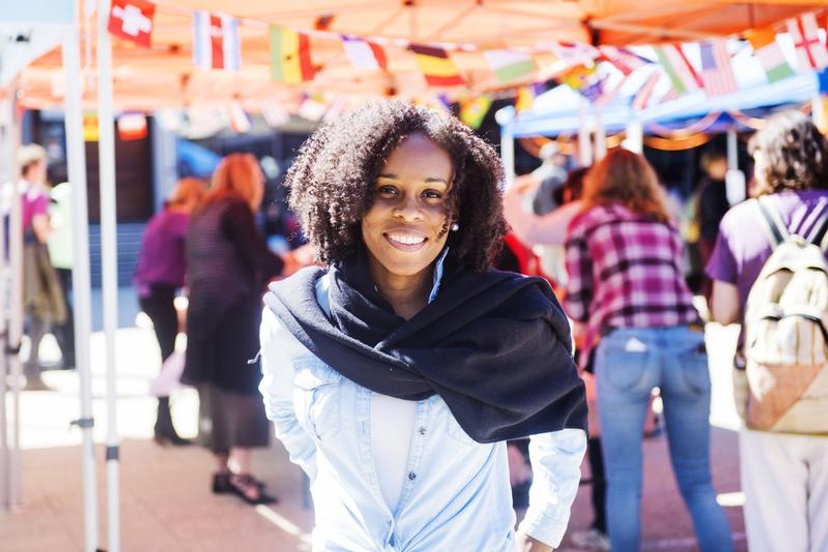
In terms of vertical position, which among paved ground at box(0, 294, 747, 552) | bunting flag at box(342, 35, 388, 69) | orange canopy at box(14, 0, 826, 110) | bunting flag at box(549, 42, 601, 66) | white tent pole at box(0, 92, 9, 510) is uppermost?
orange canopy at box(14, 0, 826, 110)

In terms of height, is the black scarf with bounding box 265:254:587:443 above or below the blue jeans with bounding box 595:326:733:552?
above

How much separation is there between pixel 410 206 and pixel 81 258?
1.91 meters

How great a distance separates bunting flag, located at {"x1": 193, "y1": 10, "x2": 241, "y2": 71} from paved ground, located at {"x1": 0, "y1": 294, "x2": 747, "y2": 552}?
5.44 ft

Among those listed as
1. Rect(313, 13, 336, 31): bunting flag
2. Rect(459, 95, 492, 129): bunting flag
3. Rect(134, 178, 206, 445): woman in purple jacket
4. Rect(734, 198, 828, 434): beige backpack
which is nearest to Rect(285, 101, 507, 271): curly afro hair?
Rect(734, 198, 828, 434): beige backpack

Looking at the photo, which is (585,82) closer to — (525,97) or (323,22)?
(525,97)

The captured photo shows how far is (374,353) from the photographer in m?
1.94

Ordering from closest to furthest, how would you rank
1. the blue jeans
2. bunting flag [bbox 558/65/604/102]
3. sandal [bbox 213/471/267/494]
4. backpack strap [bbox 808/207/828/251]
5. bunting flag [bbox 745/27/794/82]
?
backpack strap [bbox 808/207/828/251] → the blue jeans → bunting flag [bbox 745/27/794/82] → sandal [bbox 213/471/267/494] → bunting flag [bbox 558/65/604/102]

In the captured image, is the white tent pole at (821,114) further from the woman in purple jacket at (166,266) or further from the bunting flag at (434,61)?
the woman in purple jacket at (166,266)

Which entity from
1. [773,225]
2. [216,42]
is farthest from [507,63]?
[773,225]

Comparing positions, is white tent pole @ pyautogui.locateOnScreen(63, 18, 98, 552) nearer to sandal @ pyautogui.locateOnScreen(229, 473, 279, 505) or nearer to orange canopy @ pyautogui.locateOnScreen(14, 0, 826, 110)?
orange canopy @ pyautogui.locateOnScreen(14, 0, 826, 110)

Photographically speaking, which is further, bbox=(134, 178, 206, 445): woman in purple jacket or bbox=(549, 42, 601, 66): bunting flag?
bbox=(134, 178, 206, 445): woman in purple jacket

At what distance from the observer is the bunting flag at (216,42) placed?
14.6 ft

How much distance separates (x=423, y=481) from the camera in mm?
1968

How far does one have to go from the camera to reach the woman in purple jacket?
23.0 ft
